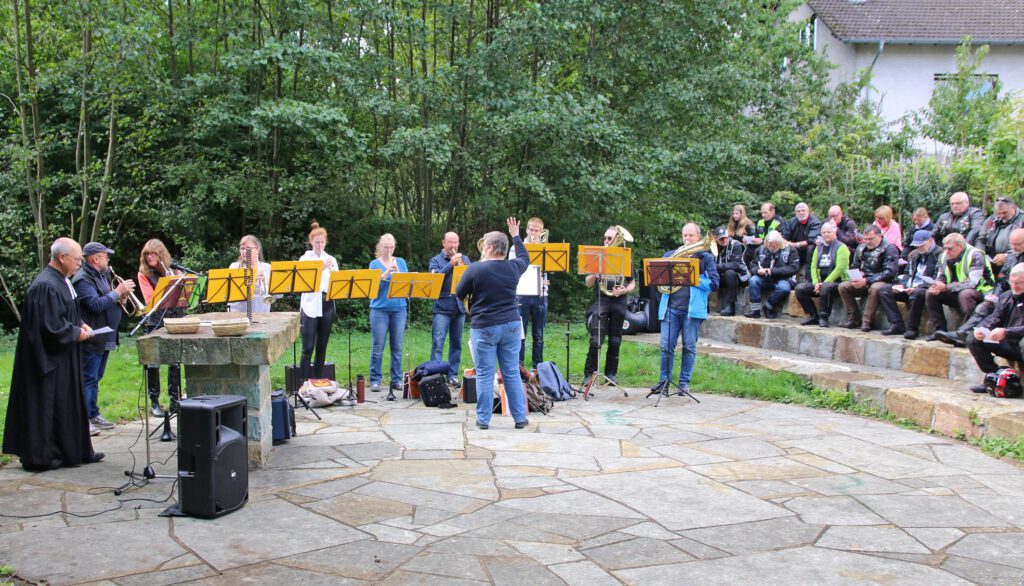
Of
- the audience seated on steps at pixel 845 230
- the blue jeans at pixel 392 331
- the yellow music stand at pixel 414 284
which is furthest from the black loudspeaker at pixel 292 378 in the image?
the audience seated on steps at pixel 845 230

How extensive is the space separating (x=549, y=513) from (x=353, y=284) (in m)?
4.28

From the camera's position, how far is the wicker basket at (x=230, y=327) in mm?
5988

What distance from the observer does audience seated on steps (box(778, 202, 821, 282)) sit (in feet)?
43.5

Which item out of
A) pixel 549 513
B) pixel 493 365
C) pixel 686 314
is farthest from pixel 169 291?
pixel 686 314

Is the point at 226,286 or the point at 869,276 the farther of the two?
the point at 869,276

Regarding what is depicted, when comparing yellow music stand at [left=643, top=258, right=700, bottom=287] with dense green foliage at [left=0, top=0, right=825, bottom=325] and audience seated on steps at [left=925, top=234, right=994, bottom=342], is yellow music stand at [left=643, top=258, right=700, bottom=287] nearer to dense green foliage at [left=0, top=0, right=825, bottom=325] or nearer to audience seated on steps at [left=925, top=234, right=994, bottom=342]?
audience seated on steps at [left=925, top=234, right=994, bottom=342]

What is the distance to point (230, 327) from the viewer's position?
19.8 ft

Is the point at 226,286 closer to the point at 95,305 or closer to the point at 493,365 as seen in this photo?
the point at 95,305

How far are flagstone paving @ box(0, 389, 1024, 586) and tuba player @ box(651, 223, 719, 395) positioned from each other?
1852 millimetres

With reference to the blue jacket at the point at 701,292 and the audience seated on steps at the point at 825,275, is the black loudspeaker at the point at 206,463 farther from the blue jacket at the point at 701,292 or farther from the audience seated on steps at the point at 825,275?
the audience seated on steps at the point at 825,275

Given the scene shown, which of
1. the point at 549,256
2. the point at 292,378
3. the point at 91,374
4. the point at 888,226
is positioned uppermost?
the point at 888,226

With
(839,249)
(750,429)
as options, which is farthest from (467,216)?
(750,429)

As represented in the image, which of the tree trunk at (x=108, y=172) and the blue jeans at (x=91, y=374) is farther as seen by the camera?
the tree trunk at (x=108, y=172)

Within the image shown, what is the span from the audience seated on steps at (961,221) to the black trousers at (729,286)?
3071 millimetres
